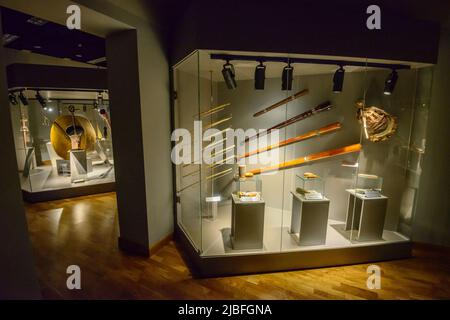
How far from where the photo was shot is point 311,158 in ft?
12.3

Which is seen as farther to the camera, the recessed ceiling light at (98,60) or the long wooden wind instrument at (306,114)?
the recessed ceiling light at (98,60)

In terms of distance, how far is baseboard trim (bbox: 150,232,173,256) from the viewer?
3.06 meters

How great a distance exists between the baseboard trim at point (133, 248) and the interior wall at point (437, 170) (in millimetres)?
3798

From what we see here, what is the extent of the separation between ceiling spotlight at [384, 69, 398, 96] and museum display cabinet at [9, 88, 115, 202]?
528 centimetres

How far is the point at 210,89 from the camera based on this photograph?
3873 mm

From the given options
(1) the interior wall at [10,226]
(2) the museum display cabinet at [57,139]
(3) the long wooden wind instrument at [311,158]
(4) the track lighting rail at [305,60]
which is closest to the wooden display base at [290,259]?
(3) the long wooden wind instrument at [311,158]

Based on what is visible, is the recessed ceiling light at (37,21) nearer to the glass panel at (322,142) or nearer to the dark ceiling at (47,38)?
the dark ceiling at (47,38)

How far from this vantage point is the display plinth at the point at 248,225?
9.04ft

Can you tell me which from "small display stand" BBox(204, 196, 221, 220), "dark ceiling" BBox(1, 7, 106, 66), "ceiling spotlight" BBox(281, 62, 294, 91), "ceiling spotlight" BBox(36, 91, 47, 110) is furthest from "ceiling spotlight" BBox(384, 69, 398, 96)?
"ceiling spotlight" BBox(36, 91, 47, 110)

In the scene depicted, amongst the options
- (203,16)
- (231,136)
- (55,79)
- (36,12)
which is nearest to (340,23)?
(203,16)

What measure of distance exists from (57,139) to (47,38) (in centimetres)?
220

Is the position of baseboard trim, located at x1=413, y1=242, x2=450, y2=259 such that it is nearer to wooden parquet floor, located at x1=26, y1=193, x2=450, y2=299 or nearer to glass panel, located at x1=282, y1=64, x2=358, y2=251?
wooden parquet floor, located at x1=26, y1=193, x2=450, y2=299

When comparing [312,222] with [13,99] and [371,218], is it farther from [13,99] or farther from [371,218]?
[13,99]
